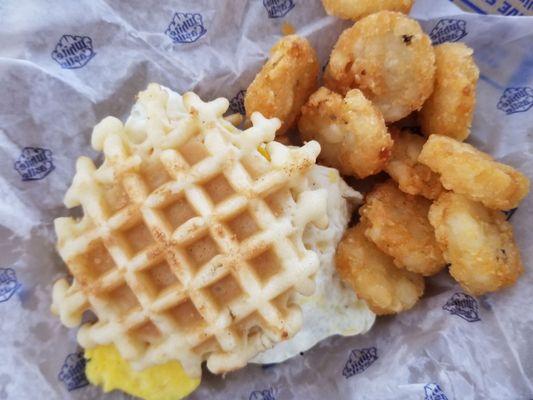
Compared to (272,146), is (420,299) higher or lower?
lower

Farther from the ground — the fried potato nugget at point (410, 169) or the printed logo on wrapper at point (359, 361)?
the fried potato nugget at point (410, 169)

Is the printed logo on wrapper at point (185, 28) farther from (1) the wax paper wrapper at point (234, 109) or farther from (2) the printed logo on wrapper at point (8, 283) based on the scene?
(2) the printed logo on wrapper at point (8, 283)

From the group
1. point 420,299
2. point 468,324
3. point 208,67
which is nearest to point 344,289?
point 420,299

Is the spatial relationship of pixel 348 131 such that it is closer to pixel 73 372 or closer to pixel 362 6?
pixel 362 6

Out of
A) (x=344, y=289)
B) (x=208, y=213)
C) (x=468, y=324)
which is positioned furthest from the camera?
(x=344, y=289)

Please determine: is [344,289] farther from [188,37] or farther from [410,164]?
[188,37]

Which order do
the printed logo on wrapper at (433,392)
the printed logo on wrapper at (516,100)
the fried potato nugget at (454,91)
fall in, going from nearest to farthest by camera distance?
1. the printed logo on wrapper at (433,392)
2. the fried potato nugget at (454,91)
3. the printed logo on wrapper at (516,100)

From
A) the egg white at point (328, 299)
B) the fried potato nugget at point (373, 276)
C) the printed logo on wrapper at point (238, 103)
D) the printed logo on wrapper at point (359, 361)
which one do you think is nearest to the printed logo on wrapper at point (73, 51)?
the printed logo on wrapper at point (238, 103)

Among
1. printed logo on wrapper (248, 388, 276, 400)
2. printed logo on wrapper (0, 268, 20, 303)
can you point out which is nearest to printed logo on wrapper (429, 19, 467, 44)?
printed logo on wrapper (248, 388, 276, 400)
